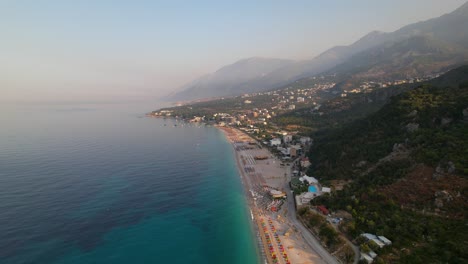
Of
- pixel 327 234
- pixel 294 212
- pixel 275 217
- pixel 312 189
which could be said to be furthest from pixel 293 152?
pixel 327 234

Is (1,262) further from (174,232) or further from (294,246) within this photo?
(294,246)

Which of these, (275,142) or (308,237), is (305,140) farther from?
(308,237)

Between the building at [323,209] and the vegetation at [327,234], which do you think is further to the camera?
the building at [323,209]

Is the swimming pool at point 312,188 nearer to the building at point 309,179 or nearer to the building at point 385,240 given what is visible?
the building at point 309,179

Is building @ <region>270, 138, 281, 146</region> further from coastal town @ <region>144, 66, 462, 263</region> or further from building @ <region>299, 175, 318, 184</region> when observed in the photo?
building @ <region>299, 175, 318, 184</region>

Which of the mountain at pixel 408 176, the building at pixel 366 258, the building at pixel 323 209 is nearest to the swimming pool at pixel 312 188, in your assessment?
the mountain at pixel 408 176

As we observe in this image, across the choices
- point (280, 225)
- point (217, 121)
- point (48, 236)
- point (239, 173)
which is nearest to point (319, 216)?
point (280, 225)
